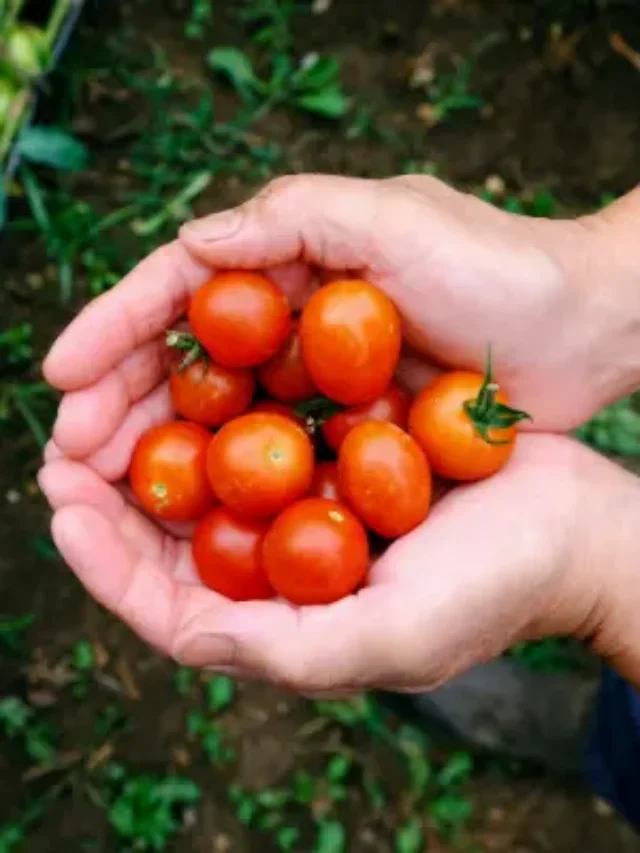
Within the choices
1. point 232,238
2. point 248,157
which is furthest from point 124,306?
point 248,157

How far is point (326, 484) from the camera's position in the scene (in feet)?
6.57

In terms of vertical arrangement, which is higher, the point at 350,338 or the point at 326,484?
the point at 350,338

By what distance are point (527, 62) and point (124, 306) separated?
5.43 ft

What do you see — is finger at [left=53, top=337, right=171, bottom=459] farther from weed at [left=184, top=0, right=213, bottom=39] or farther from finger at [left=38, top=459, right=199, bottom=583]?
weed at [left=184, top=0, right=213, bottom=39]

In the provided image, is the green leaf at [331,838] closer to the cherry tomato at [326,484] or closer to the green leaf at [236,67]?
the cherry tomato at [326,484]

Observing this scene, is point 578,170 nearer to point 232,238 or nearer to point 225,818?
point 232,238

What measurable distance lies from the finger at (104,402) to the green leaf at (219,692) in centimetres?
92

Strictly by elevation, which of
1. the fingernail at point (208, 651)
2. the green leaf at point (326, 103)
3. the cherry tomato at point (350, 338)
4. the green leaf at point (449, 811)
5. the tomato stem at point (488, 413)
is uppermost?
the cherry tomato at point (350, 338)

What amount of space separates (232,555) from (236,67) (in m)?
1.65

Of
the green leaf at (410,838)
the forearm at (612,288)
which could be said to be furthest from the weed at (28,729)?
the forearm at (612,288)

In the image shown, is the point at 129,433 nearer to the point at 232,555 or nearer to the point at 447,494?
the point at 232,555

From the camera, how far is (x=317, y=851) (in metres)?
2.68

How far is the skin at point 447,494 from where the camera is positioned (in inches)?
71.1

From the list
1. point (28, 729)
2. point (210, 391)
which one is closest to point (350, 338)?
point (210, 391)
